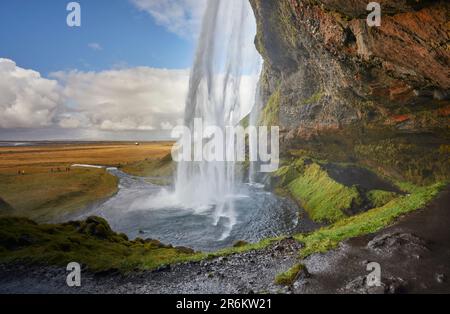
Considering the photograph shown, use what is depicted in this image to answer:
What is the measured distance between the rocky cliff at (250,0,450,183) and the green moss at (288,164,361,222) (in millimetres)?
6569

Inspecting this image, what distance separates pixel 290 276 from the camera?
1145 centimetres

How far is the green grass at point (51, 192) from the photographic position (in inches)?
1401

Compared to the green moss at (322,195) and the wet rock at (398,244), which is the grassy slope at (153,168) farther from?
the wet rock at (398,244)

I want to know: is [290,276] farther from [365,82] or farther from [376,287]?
[365,82]

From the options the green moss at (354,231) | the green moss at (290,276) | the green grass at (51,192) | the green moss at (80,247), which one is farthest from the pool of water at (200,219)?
the green moss at (290,276)

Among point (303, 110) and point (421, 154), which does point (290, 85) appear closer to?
point (303, 110)

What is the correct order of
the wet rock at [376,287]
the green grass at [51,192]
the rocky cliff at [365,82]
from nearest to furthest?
the wet rock at [376,287] < the rocky cliff at [365,82] < the green grass at [51,192]

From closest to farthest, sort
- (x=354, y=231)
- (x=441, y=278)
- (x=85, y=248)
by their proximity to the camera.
Result: (x=441, y=278)
(x=354, y=231)
(x=85, y=248)

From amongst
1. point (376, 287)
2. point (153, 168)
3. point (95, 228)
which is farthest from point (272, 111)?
point (376, 287)

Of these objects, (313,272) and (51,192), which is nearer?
(313,272)

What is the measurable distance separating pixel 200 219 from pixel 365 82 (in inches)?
817

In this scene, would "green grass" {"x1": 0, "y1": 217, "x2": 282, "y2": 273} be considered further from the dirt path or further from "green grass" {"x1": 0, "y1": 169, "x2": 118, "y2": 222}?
"green grass" {"x1": 0, "y1": 169, "x2": 118, "y2": 222}

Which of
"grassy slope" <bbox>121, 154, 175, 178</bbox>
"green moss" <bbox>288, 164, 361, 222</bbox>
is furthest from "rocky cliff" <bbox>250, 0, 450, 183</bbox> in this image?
"grassy slope" <bbox>121, 154, 175, 178</bbox>
